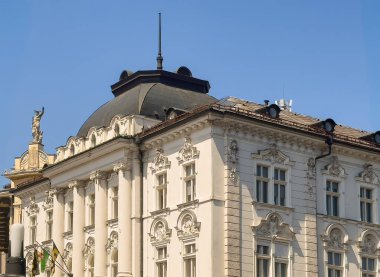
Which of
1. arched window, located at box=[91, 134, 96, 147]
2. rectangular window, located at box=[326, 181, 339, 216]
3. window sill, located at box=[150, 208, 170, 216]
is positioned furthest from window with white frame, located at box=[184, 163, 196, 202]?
arched window, located at box=[91, 134, 96, 147]

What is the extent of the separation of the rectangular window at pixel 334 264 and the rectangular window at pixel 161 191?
9.51 m

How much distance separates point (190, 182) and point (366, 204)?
11.6m

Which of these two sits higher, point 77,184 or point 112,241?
point 77,184

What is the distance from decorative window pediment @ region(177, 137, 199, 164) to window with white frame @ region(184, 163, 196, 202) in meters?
0.42

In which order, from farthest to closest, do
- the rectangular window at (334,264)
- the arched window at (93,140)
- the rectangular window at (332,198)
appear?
the arched window at (93,140) < the rectangular window at (332,198) < the rectangular window at (334,264)

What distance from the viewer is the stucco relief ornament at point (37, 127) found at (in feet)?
251

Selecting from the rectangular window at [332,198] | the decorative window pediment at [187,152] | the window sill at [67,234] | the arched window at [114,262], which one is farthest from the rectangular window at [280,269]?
the window sill at [67,234]

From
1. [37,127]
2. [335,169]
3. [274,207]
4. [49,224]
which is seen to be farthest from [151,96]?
[37,127]

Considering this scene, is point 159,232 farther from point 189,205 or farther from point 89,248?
point 89,248

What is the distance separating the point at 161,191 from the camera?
4912 cm

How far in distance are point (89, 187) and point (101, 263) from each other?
5098 mm

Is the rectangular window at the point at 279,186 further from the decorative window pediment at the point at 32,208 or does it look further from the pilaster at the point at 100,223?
the decorative window pediment at the point at 32,208

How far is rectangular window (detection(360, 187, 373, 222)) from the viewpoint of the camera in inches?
2047

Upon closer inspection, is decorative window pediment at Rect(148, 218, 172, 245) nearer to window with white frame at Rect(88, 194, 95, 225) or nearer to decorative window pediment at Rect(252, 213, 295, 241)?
decorative window pediment at Rect(252, 213, 295, 241)
